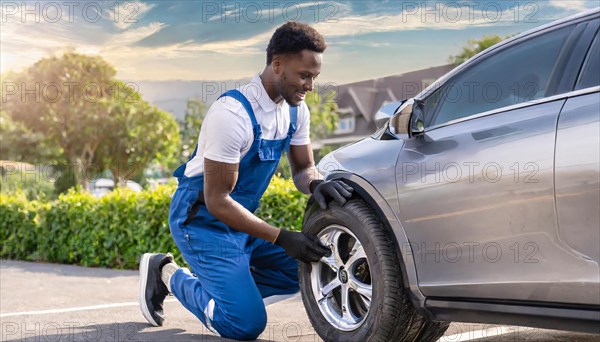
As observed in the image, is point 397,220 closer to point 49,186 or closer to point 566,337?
point 566,337

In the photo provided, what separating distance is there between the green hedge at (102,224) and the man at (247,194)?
11.1 ft

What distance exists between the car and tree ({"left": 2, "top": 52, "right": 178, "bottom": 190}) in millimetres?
33888

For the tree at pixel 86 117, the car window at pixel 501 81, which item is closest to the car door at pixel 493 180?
the car window at pixel 501 81

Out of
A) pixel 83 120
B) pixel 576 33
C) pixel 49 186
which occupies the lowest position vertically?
pixel 49 186

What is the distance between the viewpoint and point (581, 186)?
2.90 metres

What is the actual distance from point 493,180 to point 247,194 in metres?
1.60

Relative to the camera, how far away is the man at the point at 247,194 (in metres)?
4.09

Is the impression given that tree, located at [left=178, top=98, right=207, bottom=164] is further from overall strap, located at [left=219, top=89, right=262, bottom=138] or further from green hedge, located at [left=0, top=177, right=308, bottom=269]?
overall strap, located at [left=219, top=89, right=262, bottom=138]

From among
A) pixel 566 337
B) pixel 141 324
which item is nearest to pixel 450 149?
pixel 566 337

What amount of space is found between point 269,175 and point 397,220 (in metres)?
1.01

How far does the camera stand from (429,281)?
11.6 feet

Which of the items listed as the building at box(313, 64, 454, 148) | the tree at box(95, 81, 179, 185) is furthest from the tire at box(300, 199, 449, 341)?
the building at box(313, 64, 454, 148)

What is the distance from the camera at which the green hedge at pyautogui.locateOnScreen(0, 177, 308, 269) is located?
811 cm

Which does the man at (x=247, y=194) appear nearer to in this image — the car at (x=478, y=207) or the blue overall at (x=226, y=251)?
the blue overall at (x=226, y=251)
